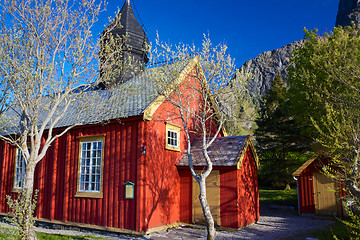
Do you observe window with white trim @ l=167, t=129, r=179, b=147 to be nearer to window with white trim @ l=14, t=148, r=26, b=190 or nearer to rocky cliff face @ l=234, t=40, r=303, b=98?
window with white trim @ l=14, t=148, r=26, b=190

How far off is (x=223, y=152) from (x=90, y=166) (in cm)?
540

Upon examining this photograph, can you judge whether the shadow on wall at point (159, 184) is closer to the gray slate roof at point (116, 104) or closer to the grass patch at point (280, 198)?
the gray slate roof at point (116, 104)

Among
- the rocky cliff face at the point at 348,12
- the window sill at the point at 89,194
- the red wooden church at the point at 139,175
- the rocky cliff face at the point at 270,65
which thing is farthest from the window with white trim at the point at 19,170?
the rocky cliff face at the point at 270,65

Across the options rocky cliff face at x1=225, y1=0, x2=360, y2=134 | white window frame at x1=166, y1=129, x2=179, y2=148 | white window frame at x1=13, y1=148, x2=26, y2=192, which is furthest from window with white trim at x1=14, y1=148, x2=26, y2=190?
rocky cliff face at x1=225, y1=0, x2=360, y2=134

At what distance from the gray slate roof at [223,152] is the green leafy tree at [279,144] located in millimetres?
12512

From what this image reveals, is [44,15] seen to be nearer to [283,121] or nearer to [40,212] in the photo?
[40,212]

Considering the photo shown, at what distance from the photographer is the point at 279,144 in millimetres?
25688

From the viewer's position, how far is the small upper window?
39.4 feet

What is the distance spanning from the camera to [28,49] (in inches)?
348

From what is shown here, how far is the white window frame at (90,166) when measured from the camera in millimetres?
11594

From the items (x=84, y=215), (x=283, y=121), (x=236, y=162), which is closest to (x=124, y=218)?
(x=84, y=215)

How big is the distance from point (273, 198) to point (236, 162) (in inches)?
501

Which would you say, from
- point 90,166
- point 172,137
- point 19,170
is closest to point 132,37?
point 172,137

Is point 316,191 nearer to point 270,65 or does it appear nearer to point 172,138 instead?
point 172,138
